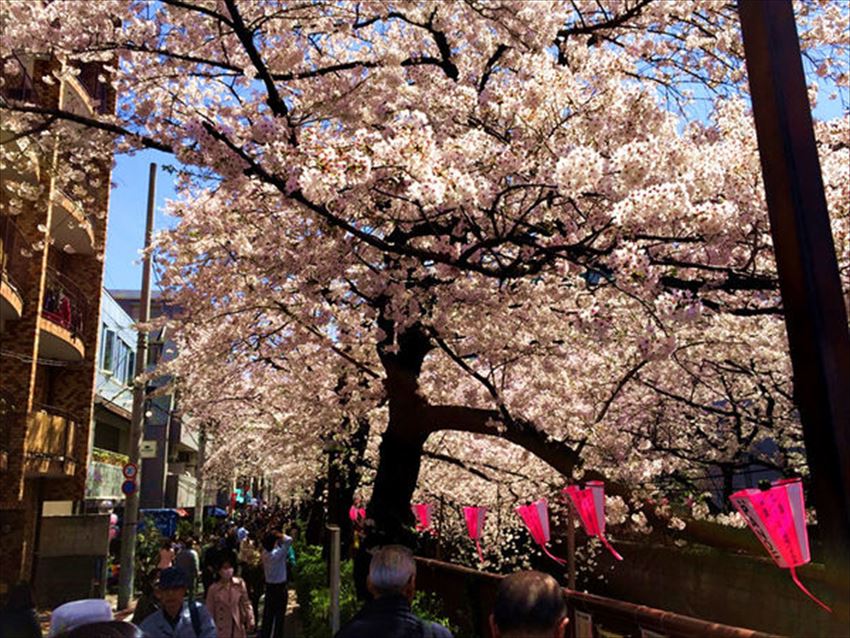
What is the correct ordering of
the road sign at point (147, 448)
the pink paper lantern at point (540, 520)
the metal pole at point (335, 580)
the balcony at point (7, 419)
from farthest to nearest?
the road sign at point (147, 448) < the balcony at point (7, 419) < the pink paper lantern at point (540, 520) < the metal pole at point (335, 580)

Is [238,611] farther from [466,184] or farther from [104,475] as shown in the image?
[104,475]

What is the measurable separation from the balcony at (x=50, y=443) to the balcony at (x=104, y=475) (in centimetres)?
420

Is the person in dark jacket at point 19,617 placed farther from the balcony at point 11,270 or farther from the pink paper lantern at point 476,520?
the balcony at point 11,270

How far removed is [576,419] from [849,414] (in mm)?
8917

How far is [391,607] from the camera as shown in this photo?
372 centimetres

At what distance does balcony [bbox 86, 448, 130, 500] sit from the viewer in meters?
25.8

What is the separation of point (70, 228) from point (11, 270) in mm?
2919

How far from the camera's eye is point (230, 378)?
19047 mm

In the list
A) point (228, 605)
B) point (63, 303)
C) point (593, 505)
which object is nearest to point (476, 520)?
point (593, 505)

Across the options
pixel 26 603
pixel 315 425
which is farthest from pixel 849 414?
pixel 315 425

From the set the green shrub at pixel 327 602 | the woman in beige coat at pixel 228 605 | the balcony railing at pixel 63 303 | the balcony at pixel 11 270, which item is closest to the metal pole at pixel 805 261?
the green shrub at pixel 327 602

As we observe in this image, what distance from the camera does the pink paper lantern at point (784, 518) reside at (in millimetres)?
6574

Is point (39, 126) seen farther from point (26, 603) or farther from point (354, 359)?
point (354, 359)

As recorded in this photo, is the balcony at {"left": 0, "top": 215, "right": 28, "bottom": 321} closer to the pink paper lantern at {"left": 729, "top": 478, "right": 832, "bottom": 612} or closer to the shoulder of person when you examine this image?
the pink paper lantern at {"left": 729, "top": 478, "right": 832, "bottom": 612}
